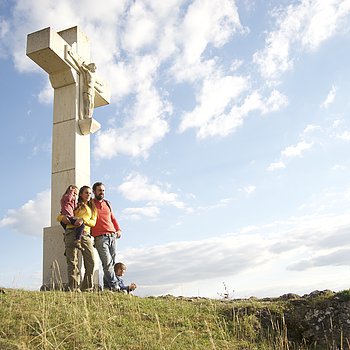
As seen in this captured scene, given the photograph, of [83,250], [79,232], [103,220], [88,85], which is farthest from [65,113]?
[83,250]

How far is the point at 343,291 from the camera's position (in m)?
6.09

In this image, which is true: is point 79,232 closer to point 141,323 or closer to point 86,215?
point 86,215

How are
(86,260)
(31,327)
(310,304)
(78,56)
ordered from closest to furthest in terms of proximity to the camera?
(31,327)
(310,304)
(86,260)
(78,56)

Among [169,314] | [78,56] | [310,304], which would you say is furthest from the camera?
[78,56]

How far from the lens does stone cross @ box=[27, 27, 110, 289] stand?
812 cm

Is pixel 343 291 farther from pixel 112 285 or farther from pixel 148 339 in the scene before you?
pixel 112 285

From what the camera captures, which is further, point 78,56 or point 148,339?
point 78,56

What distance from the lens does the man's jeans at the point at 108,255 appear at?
23.9 ft

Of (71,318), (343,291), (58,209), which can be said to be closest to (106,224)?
(58,209)

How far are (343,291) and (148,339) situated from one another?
301 cm

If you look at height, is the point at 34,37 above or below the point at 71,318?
above

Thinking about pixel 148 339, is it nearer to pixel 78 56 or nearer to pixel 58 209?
pixel 58 209

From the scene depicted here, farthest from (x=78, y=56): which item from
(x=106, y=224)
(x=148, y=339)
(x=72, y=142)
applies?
(x=148, y=339)

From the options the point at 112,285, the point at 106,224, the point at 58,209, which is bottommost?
the point at 112,285
